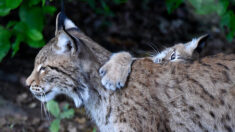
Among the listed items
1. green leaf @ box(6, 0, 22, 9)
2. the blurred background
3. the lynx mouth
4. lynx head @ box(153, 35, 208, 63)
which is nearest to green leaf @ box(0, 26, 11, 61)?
the blurred background

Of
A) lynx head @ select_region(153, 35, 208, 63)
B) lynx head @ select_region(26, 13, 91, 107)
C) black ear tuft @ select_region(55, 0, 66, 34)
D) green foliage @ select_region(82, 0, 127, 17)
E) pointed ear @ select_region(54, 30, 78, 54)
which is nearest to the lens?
pointed ear @ select_region(54, 30, 78, 54)

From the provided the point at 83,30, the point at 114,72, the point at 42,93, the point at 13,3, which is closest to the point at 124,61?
the point at 114,72

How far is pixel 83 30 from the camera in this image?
674 centimetres

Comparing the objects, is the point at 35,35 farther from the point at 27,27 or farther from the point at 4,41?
the point at 4,41

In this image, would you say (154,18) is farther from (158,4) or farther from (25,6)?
(25,6)

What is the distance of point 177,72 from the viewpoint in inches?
139

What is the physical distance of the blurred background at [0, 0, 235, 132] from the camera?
4.16 meters

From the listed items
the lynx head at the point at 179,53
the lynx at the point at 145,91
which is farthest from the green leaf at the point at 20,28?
the lynx head at the point at 179,53

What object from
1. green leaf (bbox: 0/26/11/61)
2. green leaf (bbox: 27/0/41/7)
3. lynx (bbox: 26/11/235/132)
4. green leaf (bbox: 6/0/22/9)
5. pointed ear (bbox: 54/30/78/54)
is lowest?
lynx (bbox: 26/11/235/132)

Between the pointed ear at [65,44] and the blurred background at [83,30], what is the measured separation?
25.4 inches

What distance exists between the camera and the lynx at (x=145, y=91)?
3322 millimetres

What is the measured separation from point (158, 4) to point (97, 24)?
1872 mm

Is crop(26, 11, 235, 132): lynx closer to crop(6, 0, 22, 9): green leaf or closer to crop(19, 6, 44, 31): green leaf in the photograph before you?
crop(6, 0, 22, 9): green leaf

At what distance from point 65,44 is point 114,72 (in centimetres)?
57
